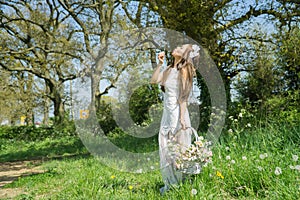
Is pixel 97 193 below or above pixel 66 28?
below

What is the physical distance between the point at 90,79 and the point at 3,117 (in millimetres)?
19412

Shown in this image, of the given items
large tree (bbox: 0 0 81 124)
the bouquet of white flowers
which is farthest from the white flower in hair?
large tree (bbox: 0 0 81 124)

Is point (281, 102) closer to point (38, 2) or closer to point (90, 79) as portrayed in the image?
point (90, 79)

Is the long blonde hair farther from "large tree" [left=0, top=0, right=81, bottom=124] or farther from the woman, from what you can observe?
"large tree" [left=0, top=0, right=81, bottom=124]

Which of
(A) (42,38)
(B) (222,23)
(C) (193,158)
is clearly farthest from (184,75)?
(A) (42,38)

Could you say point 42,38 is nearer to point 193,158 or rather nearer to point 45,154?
point 45,154

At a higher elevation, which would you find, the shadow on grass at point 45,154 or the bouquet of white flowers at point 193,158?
the bouquet of white flowers at point 193,158

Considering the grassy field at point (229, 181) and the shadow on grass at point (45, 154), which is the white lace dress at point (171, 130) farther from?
the shadow on grass at point (45, 154)

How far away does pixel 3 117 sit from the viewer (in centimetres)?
2553

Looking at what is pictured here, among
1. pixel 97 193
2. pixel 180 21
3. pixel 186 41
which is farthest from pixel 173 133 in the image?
pixel 180 21

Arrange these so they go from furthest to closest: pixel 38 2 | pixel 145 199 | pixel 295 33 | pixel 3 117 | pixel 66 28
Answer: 1. pixel 3 117
2. pixel 66 28
3. pixel 38 2
4. pixel 295 33
5. pixel 145 199

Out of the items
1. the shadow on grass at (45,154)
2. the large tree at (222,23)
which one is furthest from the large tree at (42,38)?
the large tree at (222,23)

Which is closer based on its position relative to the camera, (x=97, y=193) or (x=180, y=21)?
(x=97, y=193)

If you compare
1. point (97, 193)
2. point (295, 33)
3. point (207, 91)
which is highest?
point (295, 33)
